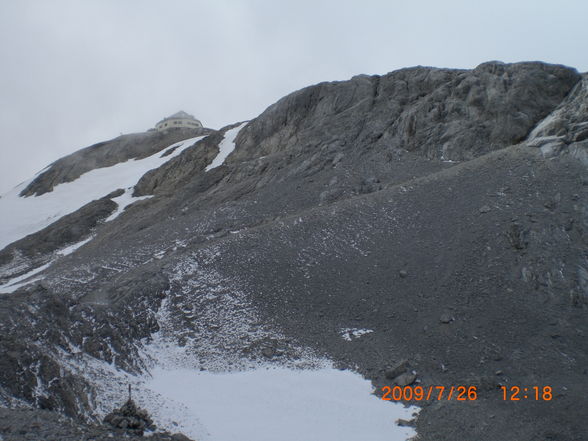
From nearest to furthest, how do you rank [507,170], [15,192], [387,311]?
[387,311] → [507,170] → [15,192]

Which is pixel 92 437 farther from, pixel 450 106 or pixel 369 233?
pixel 450 106

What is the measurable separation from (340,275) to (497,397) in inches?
359

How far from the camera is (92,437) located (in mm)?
11477

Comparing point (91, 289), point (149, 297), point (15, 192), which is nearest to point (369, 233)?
point (149, 297)

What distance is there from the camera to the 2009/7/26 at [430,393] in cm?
1569

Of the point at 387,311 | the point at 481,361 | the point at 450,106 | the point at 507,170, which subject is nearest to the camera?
the point at 481,361

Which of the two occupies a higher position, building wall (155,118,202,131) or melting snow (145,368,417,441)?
building wall (155,118,202,131)

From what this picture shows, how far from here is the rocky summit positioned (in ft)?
49.9

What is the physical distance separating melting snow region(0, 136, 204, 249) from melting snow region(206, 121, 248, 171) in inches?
234

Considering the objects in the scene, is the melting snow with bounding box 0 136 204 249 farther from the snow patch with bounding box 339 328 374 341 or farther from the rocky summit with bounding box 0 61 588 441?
the snow patch with bounding box 339 328 374 341

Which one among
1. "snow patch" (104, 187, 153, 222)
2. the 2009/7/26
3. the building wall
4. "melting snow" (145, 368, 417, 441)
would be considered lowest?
"melting snow" (145, 368, 417, 441)

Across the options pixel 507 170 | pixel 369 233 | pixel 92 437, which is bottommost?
pixel 92 437
